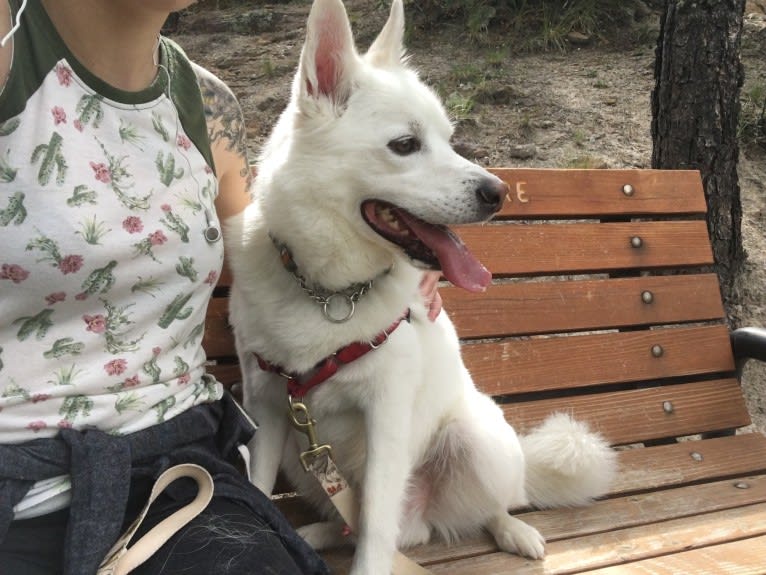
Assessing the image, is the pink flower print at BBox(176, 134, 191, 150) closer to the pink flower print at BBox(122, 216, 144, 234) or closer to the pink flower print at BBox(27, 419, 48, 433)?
the pink flower print at BBox(122, 216, 144, 234)

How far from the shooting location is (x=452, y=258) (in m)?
1.48

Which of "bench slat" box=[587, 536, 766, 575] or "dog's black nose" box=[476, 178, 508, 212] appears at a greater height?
"dog's black nose" box=[476, 178, 508, 212]

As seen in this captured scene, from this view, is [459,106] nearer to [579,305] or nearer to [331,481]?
[579,305]

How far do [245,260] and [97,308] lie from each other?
1.55 ft

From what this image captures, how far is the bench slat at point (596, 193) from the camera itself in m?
2.13

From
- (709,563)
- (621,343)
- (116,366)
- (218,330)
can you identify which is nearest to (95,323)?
(116,366)

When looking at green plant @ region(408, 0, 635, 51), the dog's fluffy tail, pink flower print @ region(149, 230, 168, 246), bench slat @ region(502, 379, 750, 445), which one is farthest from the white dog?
green plant @ region(408, 0, 635, 51)

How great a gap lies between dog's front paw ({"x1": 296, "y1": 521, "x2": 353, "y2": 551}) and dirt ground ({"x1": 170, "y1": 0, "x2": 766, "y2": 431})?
219 centimetres

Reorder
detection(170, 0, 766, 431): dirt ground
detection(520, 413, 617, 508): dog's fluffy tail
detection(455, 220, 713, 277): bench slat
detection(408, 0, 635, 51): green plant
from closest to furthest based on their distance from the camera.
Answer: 1. detection(520, 413, 617, 508): dog's fluffy tail
2. detection(455, 220, 713, 277): bench slat
3. detection(170, 0, 766, 431): dirt ground
4. detection(408, 0, 635, 51): green plant

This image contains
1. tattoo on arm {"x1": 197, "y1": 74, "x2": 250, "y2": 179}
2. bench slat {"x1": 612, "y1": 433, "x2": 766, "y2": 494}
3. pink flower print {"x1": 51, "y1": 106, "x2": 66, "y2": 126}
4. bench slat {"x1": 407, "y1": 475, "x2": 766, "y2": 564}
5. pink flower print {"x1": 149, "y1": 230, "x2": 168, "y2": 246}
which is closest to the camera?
pink flower print {"x1": 51, "y1": 106, "x2": 66, "y2": 126}

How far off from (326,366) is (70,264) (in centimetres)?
58

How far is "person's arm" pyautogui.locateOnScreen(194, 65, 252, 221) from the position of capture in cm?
157

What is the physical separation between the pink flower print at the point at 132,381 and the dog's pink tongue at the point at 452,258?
0.64 metres

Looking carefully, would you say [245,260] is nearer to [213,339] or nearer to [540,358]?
[213,339]
